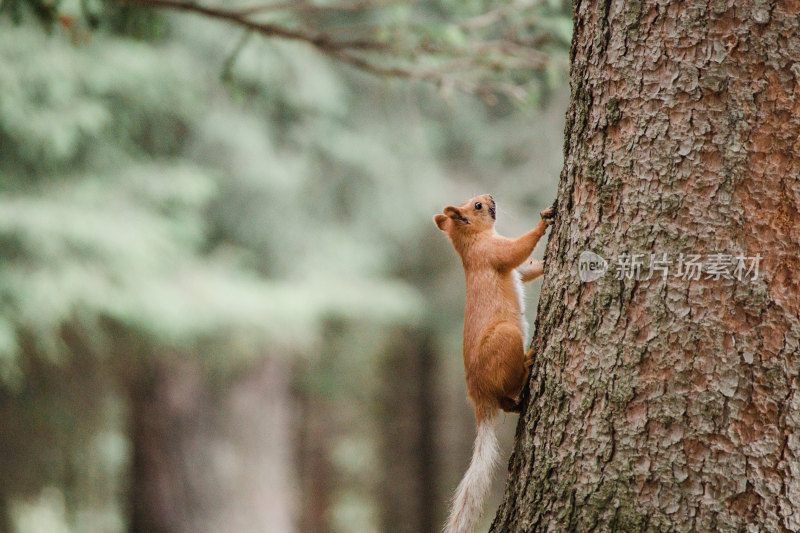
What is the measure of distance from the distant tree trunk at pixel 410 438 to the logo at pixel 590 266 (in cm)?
843

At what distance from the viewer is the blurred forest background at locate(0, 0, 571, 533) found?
4949 mm

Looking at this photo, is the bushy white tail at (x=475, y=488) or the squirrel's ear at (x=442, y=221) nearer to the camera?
the bushy white tail at (x=475, y=488)

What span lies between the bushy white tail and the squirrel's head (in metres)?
0.92

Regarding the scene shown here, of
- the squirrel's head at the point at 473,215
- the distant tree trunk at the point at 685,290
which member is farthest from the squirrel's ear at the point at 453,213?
the distant tree trunk at the point at 685,290

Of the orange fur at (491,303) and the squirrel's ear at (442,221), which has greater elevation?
the squirrel's ear at (442,221)

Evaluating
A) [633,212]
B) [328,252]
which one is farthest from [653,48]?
[328,252]

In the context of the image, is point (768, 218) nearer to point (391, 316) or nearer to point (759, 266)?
point (759, 266)

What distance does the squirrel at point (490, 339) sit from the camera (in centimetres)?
207

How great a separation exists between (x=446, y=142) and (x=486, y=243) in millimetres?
6099

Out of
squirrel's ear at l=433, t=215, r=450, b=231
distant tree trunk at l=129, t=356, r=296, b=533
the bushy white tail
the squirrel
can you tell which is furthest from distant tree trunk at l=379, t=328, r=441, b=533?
the bushy white tail

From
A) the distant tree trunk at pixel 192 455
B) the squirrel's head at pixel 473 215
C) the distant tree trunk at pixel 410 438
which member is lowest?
the distant tree trunk at pixel 410 438

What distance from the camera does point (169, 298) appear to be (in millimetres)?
5504

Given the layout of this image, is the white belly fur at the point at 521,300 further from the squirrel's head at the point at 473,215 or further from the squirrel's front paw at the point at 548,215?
the squirrel's front paw at the point at 548,215

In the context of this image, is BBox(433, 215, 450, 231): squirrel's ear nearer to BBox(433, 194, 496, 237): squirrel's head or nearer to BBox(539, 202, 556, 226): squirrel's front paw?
BBox(433, 194, 496, 237): squirrel's head
